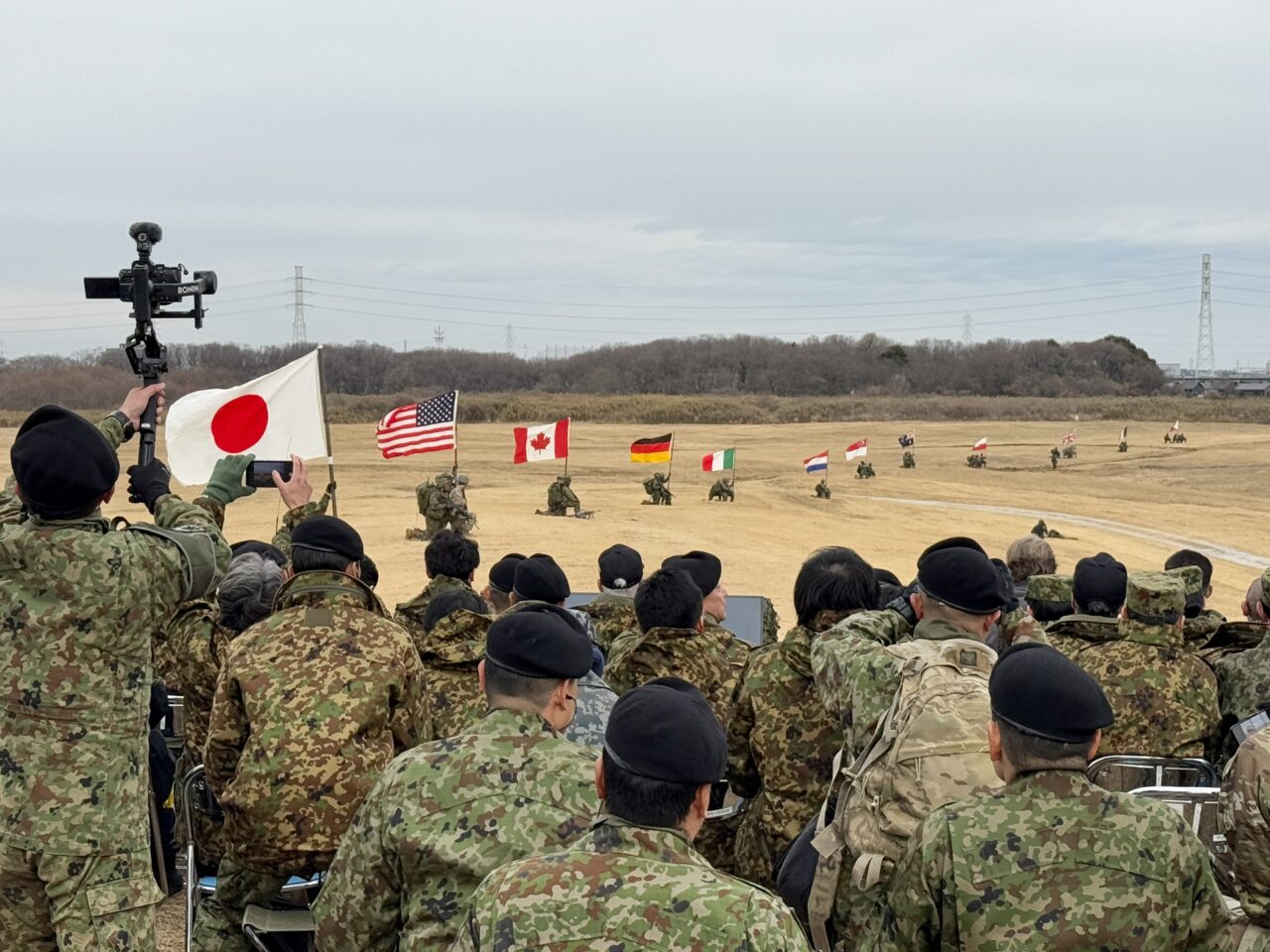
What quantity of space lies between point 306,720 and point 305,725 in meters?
0.02

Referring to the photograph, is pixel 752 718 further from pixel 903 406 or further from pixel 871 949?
pixel 903 406

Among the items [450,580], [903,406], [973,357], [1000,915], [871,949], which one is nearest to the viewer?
[1000,915]

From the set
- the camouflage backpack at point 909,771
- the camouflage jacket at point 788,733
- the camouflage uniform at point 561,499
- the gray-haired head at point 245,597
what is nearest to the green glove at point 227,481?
the gray-haired head at point 245,597

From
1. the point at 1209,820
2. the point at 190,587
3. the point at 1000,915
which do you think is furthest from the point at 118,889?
the point at 1209,820

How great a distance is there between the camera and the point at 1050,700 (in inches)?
136

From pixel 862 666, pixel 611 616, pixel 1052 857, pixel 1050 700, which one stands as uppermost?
pixel 1050 700

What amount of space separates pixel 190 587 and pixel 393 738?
2.82 ft

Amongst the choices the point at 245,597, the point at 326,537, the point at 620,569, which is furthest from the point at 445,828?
the point at 620,569

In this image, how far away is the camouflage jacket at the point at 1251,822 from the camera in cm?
384

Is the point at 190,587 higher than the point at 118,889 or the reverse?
higher

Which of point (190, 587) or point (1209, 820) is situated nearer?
point (190, 587)

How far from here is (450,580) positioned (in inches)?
301

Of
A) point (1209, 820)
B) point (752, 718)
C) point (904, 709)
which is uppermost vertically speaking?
point (904, 709)

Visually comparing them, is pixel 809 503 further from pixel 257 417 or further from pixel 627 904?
pixel 627 904
